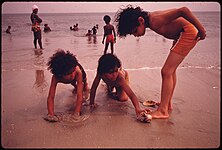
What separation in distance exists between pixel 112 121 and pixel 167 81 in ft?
2.81

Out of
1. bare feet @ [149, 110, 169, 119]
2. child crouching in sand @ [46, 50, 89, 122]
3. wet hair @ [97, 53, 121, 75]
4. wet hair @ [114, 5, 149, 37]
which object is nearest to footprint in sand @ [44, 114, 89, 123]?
child crouching in sand @ [46, 50, 89, 122]

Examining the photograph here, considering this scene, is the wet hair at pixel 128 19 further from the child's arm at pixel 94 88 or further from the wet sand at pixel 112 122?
the wet sand at pixel 112 122

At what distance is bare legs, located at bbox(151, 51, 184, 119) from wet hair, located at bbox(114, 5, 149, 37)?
1.76 feet

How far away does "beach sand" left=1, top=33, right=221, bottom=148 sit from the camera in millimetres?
2535

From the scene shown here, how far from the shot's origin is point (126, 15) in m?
2.89

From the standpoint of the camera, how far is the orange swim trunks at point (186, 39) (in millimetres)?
2932

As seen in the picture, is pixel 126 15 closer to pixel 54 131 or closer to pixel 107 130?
pixel 107 130

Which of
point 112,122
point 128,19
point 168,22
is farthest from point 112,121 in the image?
point 168,22

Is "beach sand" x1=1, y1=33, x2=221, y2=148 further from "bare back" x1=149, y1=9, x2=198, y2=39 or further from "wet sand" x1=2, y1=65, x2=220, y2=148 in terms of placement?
"bare back" x1=149, y1=9, x2=198, y2=39

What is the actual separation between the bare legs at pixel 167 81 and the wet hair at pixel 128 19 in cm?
54

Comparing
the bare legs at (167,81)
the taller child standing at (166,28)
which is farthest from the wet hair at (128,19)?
the bare legs at (167,81)

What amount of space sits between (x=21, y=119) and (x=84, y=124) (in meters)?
0.82

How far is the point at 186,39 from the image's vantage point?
2.94 metres

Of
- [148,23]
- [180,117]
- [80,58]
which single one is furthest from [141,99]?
[80,58]
